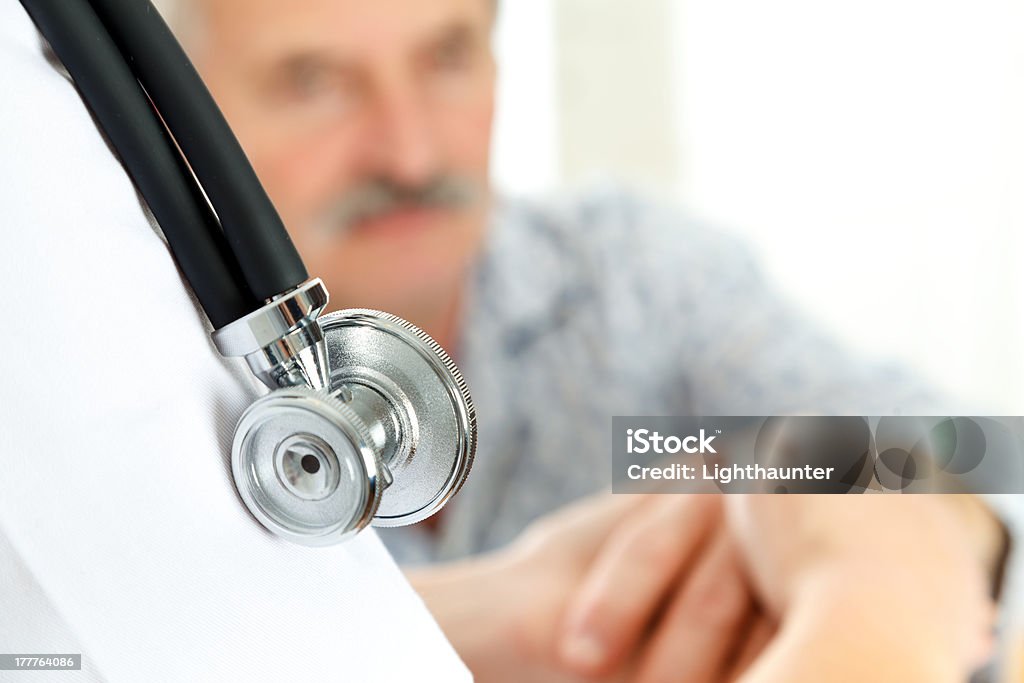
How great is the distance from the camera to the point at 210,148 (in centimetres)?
22

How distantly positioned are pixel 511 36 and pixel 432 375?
1.70 metres

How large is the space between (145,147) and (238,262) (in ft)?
0.11

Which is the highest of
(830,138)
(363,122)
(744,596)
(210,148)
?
(210,148)

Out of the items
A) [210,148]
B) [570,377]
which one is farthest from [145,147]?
[570,377]

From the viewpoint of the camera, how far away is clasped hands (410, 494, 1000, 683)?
1.13 ft

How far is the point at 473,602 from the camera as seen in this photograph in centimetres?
45

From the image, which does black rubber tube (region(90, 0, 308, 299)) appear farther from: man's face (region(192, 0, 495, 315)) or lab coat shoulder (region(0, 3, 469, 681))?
man's face (region(192, 0, 495, 315))

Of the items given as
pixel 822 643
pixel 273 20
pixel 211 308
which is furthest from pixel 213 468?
pixel 273 20

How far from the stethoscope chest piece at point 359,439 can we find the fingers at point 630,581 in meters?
0.19

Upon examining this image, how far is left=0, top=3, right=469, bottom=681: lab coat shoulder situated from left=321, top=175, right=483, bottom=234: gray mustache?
2.65ft

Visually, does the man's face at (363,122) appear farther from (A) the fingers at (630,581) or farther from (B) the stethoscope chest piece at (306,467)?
(B) the stethoscope chest piece at (306,467)

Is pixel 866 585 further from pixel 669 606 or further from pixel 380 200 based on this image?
pixel 380 200

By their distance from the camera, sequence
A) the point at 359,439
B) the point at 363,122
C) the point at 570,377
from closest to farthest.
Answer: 1. the point at 359,439
2. the point at 363,122
3. the point at 570,377

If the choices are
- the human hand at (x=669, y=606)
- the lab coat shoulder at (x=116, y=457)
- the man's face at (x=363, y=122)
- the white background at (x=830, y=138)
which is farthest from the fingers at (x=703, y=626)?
the white background at (x=830, y=138)
